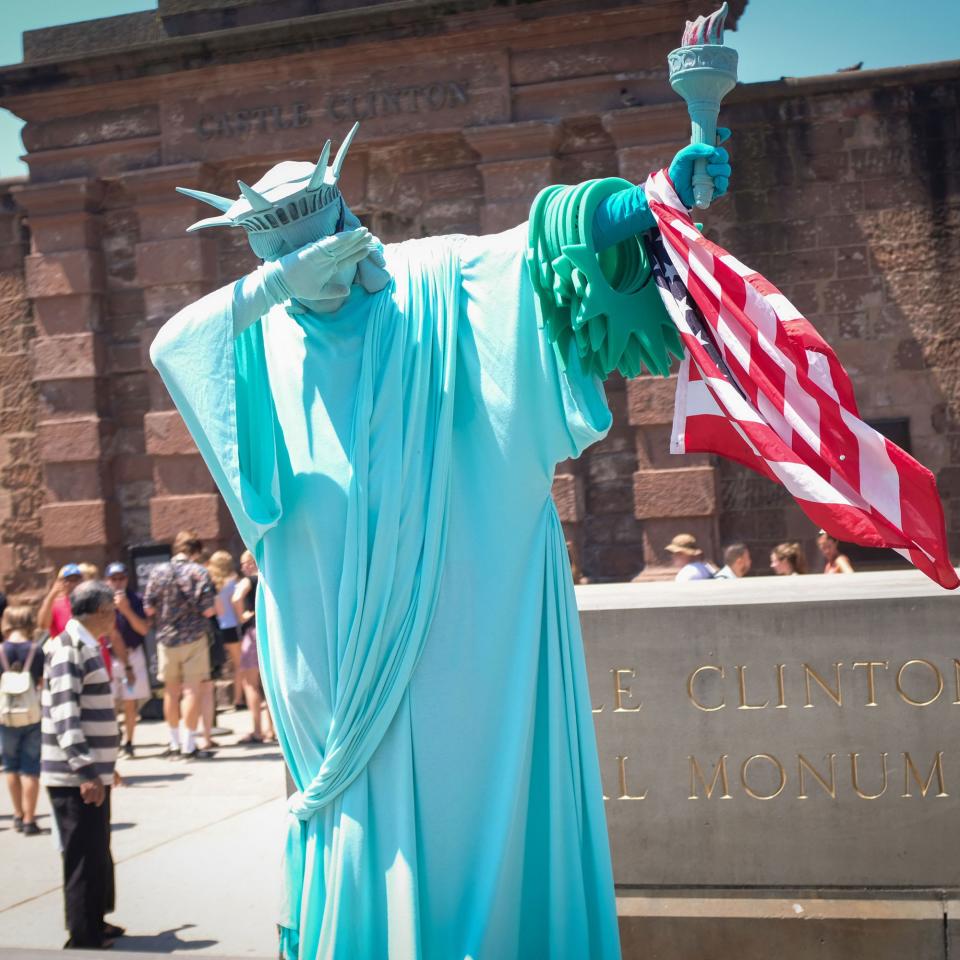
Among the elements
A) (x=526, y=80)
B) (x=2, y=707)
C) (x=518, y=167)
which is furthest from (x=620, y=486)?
(x=2, y=707)

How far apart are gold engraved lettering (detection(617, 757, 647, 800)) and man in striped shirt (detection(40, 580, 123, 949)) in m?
2.08

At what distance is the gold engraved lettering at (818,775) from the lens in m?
4.46

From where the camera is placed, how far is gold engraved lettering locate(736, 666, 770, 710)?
450cm

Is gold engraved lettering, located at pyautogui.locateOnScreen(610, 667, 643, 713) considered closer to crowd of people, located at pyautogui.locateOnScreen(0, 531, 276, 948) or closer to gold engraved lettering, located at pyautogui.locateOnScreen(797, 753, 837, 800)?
gold engraved lettering, located at pyautogui.locateOnScreen(797, 753, 837, 800)

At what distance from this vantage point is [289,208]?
2.93 meters

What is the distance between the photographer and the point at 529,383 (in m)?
2.90

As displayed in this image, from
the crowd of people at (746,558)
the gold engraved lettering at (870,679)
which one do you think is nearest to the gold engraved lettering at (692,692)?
the gold engraved lettering at (870,679)

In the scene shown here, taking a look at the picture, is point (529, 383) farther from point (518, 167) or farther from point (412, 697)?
point (518, 167)

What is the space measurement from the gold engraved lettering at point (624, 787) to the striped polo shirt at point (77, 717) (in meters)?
2.15

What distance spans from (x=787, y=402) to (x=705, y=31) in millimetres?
787

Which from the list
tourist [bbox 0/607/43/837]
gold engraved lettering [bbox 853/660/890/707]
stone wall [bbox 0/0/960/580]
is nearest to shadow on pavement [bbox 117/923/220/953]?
tourist [bbox 0/607/43/837]

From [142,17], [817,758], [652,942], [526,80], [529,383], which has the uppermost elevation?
[142,17]

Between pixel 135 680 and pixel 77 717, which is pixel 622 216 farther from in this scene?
pixel 135 680

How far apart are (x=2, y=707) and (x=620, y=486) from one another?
18.4 feet
